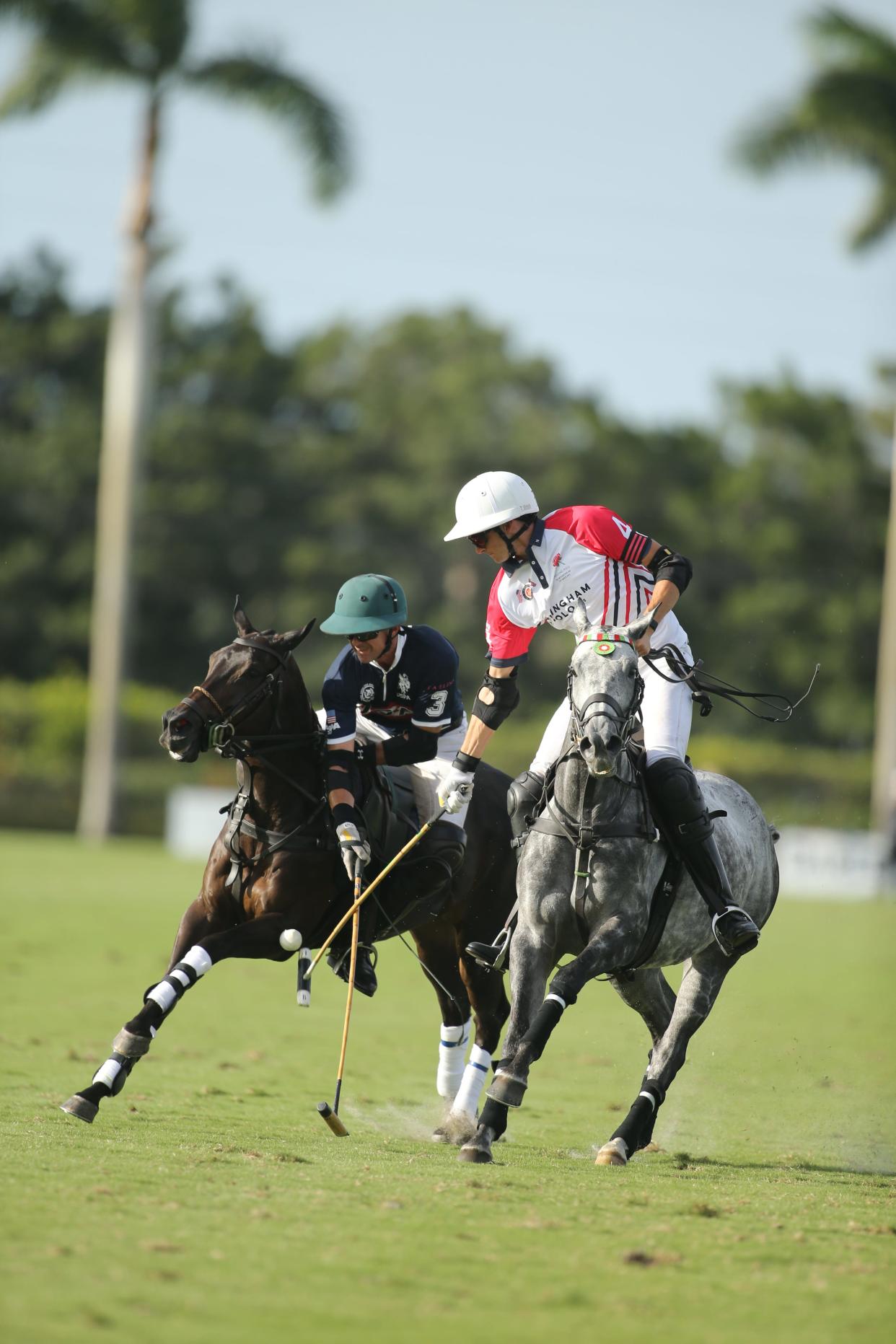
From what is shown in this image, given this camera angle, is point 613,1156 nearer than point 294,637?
Yes

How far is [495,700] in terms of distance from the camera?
720cm

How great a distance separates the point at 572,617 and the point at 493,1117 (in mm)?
2090

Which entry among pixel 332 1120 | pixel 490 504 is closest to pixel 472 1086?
pixel 332 1120

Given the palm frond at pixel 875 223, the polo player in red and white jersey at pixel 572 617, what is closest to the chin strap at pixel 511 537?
the polo player in red and white jersey at pixel 572 617

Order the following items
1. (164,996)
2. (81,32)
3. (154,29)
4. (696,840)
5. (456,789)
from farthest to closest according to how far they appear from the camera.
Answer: (154,29)
(81,32)
(456,789)
(696,840)
(164,996)

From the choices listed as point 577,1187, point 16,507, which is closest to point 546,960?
point 577,1187

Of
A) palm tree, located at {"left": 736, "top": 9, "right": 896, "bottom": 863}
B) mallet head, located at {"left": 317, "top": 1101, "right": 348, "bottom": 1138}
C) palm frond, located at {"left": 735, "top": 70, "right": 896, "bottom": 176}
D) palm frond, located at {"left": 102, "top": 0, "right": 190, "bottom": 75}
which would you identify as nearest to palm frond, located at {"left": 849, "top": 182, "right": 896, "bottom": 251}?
palm tree, located at {"left": 736, "top": 9, "right": 896, "bottom": 863}

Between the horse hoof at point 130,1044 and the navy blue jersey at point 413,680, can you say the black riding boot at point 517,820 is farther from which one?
the horse hoof at point 130,1044

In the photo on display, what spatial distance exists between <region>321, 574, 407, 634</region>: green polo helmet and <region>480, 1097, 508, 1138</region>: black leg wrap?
2153mm

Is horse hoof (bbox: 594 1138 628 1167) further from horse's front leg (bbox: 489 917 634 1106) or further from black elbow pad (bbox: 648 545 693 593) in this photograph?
black elbow pad (bbox: 648 545 693 593)

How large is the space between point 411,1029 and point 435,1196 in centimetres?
601

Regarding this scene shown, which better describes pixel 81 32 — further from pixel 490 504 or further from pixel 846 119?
pixel 490 504

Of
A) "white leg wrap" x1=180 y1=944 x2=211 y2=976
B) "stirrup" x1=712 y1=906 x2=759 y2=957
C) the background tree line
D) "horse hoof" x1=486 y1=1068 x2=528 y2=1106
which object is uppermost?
the background tree line

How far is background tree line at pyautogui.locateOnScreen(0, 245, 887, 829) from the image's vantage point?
1779 inches
